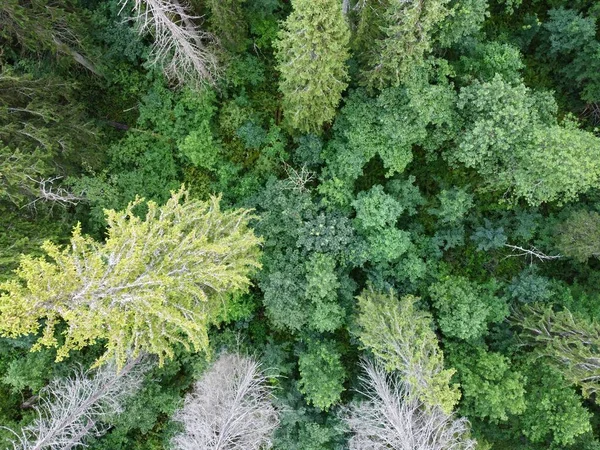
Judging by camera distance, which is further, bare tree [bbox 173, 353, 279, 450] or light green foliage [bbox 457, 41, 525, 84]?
light green foliage [bbox 457, 41, 525, 84]

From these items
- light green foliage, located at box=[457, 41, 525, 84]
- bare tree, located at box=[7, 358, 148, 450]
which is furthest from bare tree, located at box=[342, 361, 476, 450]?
light green foliage, located at box=[457, 41, 525, 84]

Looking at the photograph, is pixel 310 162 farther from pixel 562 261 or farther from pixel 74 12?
pixel 562 261

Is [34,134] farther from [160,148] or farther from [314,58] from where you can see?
[314,58]

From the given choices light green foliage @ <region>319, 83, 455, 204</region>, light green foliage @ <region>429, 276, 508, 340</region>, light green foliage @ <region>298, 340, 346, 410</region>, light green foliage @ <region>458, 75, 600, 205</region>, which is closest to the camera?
light green foliage @ <region>458, 75, 600, 205</region>

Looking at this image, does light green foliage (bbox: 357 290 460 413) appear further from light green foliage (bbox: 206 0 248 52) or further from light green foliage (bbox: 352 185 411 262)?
light green foliage (bbox: 206 0 248 52)

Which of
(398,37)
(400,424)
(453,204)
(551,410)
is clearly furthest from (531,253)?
(398,37)

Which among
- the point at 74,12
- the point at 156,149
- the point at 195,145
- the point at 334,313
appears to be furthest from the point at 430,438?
the point at 74,12

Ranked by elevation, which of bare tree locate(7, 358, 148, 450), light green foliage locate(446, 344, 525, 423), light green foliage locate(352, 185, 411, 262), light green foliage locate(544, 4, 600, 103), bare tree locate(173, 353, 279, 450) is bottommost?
bare tree locate(7, 358, 148, 450)

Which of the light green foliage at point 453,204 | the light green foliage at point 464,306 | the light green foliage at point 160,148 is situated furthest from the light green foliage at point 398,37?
the light green foliage at point 464,306
